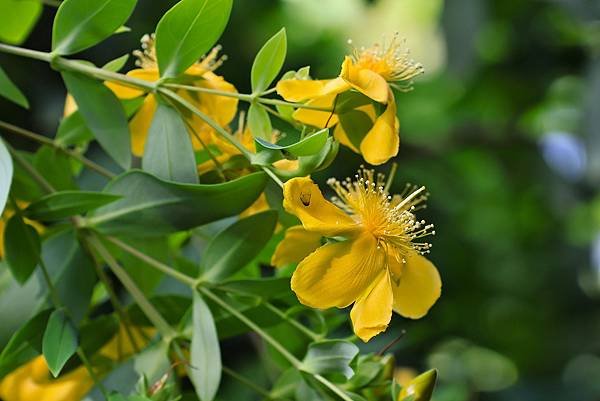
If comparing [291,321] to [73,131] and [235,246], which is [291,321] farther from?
[73,131]

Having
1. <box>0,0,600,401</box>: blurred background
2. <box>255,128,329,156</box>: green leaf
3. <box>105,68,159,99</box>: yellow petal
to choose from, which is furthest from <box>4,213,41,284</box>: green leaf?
<box>0,0,600,401</box>: blurred background

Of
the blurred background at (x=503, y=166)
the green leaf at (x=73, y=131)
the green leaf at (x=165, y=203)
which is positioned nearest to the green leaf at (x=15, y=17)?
the green leaf at (x=73, y=131)

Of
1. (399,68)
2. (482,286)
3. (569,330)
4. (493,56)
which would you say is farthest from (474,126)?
(399,68)

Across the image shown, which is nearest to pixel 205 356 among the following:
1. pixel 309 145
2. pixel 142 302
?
pixel 142 302

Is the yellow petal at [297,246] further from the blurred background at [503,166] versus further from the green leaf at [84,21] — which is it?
the blurred background at [503,166]

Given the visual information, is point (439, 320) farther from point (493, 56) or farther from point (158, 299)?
point (158, 299)
